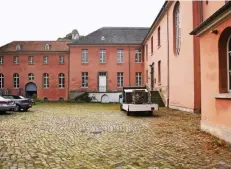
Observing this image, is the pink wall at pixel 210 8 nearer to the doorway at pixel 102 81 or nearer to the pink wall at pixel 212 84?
the pink wall at pixel 212 84

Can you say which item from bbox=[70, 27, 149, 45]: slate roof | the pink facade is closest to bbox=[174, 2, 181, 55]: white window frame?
the pink facade

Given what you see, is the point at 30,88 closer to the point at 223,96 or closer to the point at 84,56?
the point at 84,56

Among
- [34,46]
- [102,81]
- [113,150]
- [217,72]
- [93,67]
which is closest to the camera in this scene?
[113,150]

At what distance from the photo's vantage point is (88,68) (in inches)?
1596

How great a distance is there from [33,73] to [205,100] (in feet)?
124

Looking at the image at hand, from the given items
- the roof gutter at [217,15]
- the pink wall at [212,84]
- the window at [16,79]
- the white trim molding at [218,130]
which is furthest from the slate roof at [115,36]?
the white trim molding at [218,130]

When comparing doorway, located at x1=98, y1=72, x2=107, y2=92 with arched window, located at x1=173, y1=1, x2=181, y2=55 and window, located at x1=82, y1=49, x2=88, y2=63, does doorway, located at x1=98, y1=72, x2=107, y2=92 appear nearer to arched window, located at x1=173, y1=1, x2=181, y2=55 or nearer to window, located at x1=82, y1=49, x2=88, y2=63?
window, located at x1=82, y1=49, x2=88, y2=63

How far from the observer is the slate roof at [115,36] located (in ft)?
132

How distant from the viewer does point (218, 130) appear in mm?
8539

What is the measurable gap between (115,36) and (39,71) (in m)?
13.2

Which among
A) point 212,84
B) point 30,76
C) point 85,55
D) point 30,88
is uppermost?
point 85,55

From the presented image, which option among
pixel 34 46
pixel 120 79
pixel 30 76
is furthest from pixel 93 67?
pixel 34 46

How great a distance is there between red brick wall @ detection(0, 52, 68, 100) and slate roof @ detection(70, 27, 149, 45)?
18.2ft

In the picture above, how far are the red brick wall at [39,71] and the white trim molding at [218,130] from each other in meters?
35.4
